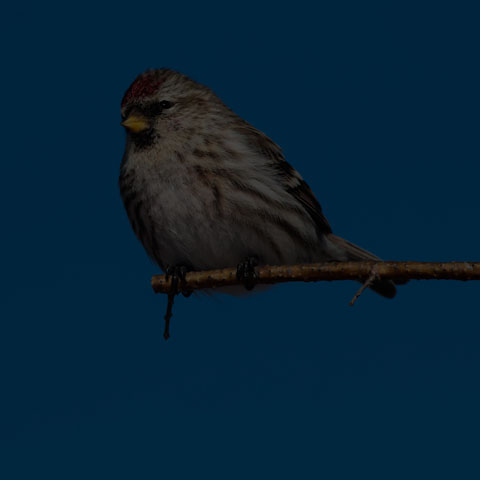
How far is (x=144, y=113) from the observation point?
2861 mm

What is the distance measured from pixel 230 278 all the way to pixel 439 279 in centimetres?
66

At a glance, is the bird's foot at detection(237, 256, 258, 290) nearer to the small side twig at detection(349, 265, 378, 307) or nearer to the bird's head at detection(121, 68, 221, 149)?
the small side twig at detection(349, 265, 378, 307)

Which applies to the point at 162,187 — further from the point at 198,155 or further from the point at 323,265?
the point at 323,265

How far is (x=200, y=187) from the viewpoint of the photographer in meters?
2.67

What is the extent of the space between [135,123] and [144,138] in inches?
2.8

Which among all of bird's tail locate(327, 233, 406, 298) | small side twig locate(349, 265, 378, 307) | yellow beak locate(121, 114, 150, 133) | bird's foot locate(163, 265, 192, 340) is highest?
yellow beak locate(121, 114, 150, 133)

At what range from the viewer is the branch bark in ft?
5.50

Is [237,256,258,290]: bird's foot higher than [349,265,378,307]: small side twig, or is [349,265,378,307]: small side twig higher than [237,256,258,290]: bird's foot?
[349,265,378,307]: small side twig

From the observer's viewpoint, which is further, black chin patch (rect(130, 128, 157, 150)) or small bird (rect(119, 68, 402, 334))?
black chin patch (rect(130, 128, 157, 150))

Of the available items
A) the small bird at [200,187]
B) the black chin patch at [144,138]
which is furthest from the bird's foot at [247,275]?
the black chin patch at [144,138]

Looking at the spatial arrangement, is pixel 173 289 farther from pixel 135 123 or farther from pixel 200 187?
pixel 135 123

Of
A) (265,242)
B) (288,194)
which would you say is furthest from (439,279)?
(288,194)

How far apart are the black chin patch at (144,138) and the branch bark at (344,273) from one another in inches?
30.1

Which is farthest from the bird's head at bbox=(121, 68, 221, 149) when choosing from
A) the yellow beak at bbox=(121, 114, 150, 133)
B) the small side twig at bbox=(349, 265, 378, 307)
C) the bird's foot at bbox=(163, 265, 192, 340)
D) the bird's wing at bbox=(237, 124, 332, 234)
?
the small side twig at bbox=(349, 265, 378, 307)
